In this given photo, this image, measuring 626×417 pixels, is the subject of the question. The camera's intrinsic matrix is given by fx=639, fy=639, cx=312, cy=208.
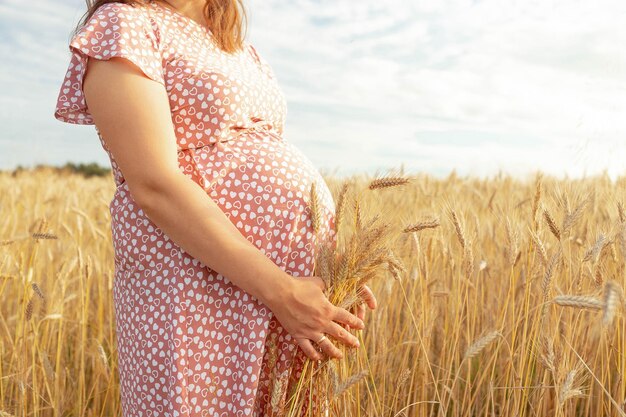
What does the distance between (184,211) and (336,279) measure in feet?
1.16

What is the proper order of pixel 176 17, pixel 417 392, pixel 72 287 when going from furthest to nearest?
1. pixel 72 287
2. pixel 417 392
3. pixel 176 17

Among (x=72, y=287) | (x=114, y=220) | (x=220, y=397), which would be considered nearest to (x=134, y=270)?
(x=114, y=220)

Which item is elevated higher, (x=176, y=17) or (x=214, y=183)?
(x=176, y=17)

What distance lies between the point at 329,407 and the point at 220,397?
0.82ft

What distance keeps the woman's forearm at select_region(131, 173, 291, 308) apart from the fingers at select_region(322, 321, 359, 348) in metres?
0.13

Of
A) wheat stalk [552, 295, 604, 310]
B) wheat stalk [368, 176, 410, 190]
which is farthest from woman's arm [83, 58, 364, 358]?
wheat stalk [552, 295, 604, 310]

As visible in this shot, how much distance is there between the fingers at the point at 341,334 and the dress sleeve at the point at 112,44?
66 cm

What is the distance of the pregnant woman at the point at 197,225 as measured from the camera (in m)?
1.35

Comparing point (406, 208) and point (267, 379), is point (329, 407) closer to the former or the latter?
point (267, 379)

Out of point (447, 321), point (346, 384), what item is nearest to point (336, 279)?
point (346, 384)

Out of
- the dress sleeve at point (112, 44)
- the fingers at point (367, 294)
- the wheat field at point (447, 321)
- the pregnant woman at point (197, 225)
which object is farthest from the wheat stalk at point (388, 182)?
the dress sleeve at point (112, 44)

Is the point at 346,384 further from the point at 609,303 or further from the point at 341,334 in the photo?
the point at 609,303

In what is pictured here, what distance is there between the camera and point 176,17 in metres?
1.63

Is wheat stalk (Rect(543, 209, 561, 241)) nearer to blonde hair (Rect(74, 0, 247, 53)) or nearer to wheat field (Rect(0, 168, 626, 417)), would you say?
wheat field (Rect(0, 168, 626, 417))
